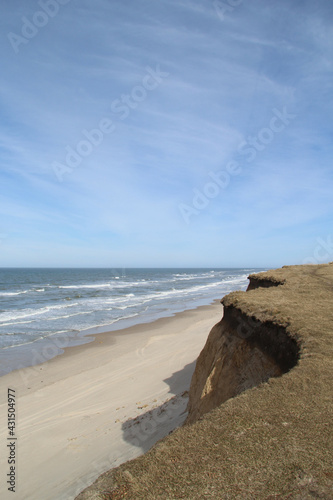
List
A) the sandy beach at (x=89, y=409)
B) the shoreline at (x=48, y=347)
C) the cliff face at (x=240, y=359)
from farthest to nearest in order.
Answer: the shoreline at (x=48, y=347)
the sandy beach at (x=89, y=409)
the cliff face at (x=240, y=359)

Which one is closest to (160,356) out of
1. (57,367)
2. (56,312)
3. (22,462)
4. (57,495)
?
(57,367)

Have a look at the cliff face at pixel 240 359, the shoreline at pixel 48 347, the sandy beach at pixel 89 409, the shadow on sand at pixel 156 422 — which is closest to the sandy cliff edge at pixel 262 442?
the cliff face at pixel 240 359

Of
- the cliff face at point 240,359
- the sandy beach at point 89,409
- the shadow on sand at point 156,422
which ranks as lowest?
the sandy beach at point 89,409

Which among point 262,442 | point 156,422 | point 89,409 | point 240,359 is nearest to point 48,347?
point 89,409

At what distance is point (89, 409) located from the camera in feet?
35.9

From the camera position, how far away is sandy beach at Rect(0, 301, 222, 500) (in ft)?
24.8

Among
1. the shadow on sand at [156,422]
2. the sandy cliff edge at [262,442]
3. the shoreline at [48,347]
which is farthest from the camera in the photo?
the shoreline at [48,347]

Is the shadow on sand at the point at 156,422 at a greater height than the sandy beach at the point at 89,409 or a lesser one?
greater

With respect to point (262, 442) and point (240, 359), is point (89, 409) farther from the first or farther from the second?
point (262, 442)

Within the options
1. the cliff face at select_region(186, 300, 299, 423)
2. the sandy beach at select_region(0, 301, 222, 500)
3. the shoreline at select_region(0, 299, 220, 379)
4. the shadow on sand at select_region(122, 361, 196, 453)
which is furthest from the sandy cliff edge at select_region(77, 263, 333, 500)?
the shoreline at select_region(0, 299, 220, 379)

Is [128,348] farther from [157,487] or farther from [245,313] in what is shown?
[157,487]

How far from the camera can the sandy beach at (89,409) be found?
7559 mm

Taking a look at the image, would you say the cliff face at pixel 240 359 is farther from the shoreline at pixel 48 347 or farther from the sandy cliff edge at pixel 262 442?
the shoreline at pixel 48 347

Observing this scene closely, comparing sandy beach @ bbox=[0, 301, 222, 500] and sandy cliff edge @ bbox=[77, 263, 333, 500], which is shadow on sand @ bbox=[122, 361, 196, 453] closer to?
sandy beach @ bbox=[0, 301, 222, 500]
